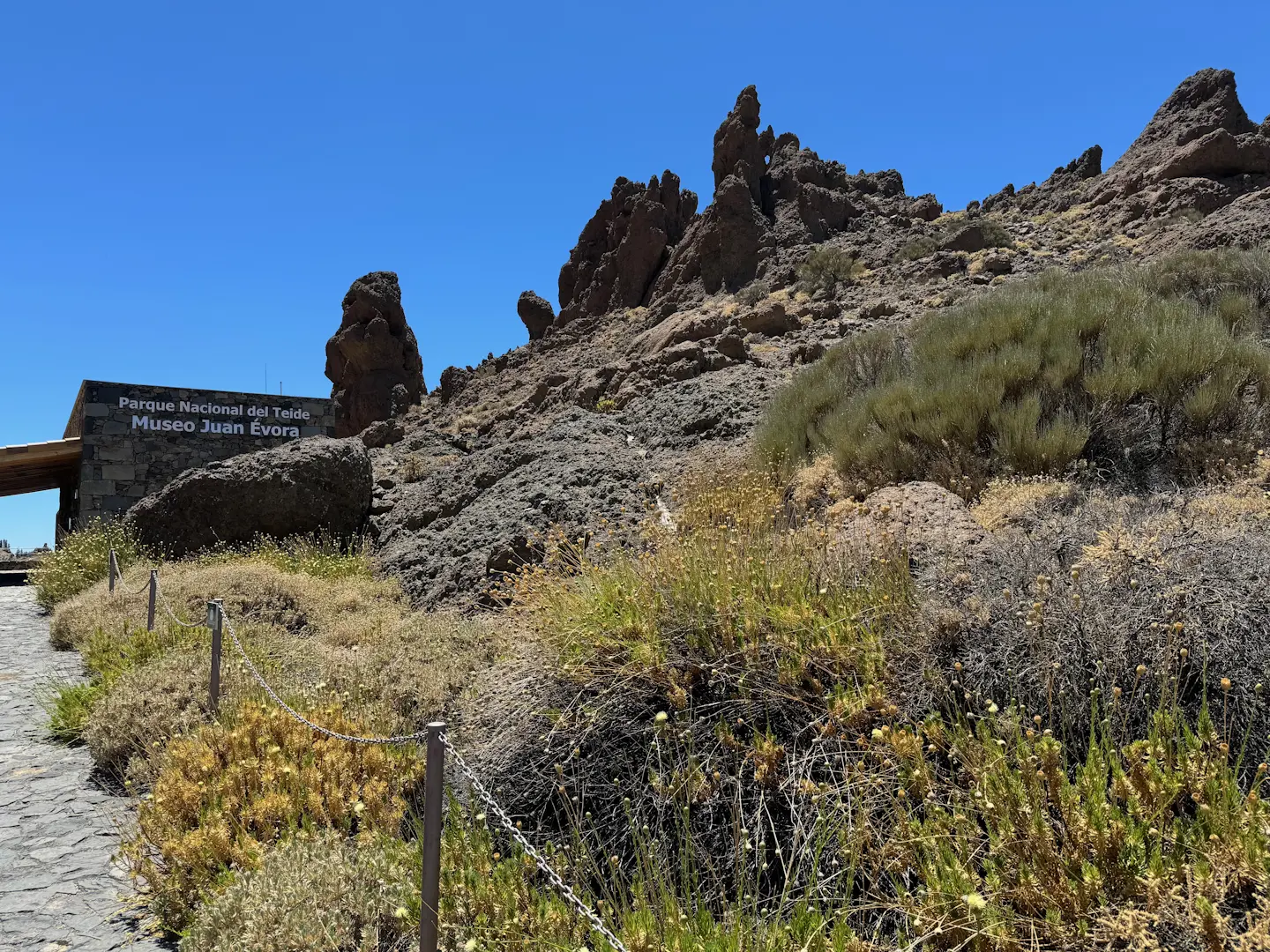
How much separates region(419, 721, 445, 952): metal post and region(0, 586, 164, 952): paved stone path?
1645mm

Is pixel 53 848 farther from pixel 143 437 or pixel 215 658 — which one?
pixel 143 437

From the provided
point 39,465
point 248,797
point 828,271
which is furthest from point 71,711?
point 828,271

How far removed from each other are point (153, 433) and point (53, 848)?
50.5 feet

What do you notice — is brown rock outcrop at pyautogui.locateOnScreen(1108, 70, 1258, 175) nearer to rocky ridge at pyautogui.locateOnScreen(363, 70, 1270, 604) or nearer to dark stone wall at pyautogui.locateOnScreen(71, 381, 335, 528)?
rocky ridge at pyautogui.locateOnScreen(363, 70, 1270, 604)

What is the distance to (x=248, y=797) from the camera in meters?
4.30

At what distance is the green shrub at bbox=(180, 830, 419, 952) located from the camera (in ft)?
9.70

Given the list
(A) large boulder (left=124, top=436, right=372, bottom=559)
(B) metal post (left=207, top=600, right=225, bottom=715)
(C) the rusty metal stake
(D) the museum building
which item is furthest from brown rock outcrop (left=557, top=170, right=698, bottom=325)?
(B) metal post (left=207, top=600, right=225, bottom=715)

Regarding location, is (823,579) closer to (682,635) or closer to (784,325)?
(682,635)

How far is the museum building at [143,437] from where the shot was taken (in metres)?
16.8

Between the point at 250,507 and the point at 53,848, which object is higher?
the point at 250,507

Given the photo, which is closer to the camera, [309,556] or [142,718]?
[142,718]

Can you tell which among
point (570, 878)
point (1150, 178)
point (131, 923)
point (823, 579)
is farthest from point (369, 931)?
point (1150, 178)

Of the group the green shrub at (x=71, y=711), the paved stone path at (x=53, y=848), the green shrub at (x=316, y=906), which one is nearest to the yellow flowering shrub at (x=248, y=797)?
the paved stone path at (x=53, y=848)

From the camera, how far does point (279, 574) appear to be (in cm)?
978
